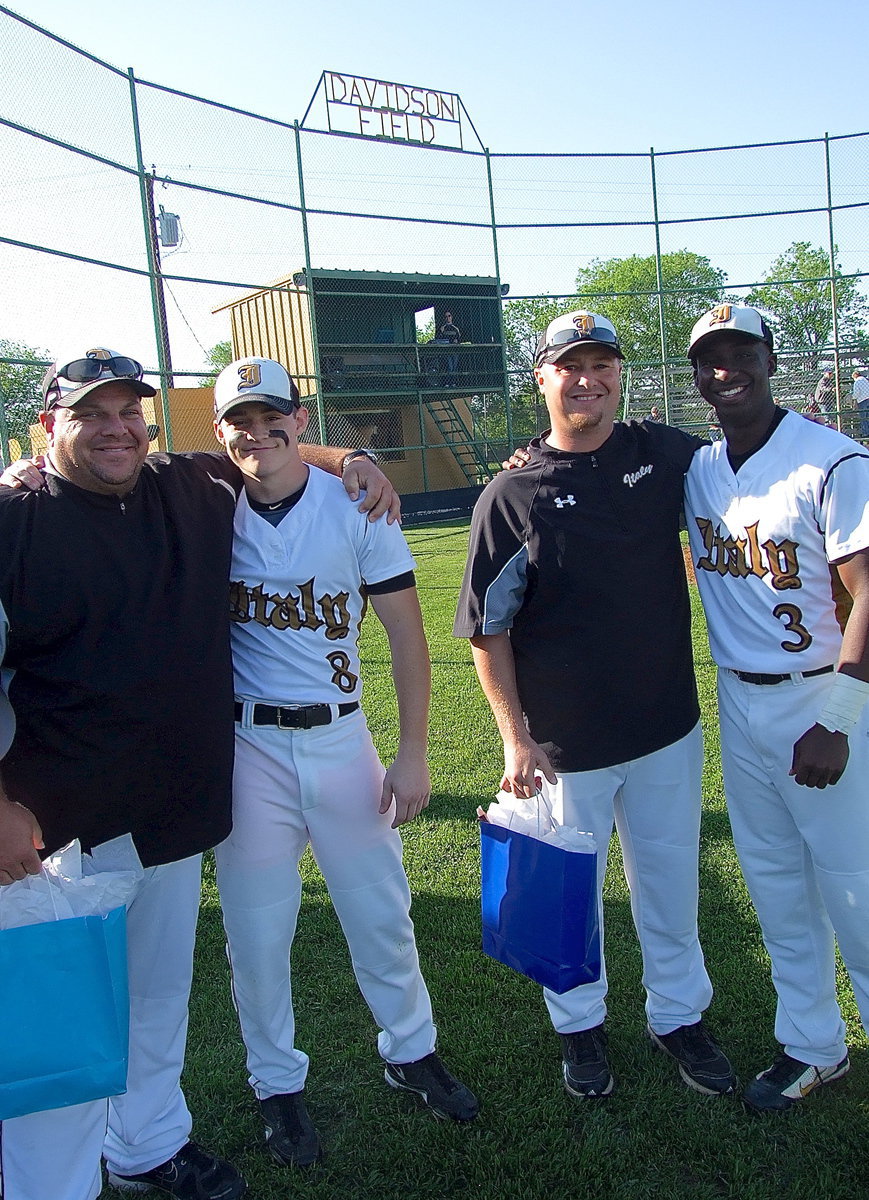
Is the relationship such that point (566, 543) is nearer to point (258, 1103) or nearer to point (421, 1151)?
point (421, 1151)

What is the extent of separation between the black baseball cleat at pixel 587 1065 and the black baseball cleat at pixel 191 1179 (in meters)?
0.97

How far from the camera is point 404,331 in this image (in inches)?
777

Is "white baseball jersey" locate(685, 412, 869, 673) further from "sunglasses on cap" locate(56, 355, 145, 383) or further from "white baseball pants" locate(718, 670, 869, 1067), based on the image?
"sunglasses on cap" locate(56, 355, 145, 383)

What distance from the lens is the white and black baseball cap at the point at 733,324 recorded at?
2600 millimetres

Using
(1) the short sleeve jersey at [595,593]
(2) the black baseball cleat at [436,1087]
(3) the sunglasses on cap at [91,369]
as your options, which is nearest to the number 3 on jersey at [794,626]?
(1) the short sleeve jersey at [595,593]

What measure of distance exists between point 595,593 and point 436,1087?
153cm

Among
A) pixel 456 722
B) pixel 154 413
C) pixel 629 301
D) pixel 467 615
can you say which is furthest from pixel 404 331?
pixel 629 301

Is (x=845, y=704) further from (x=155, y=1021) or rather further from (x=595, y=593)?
(x=155, y=1021)

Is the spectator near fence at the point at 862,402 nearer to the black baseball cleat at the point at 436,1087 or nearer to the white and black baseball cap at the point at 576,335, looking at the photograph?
the white and black baseball cap at the point at 576,335

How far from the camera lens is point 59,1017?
1976mm

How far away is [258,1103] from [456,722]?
11.5 feet

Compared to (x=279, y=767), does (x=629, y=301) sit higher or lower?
higher

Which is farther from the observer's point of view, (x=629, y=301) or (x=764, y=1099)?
(x=629, y=301)

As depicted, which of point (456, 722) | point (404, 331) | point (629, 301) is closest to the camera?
point (456, 722)
